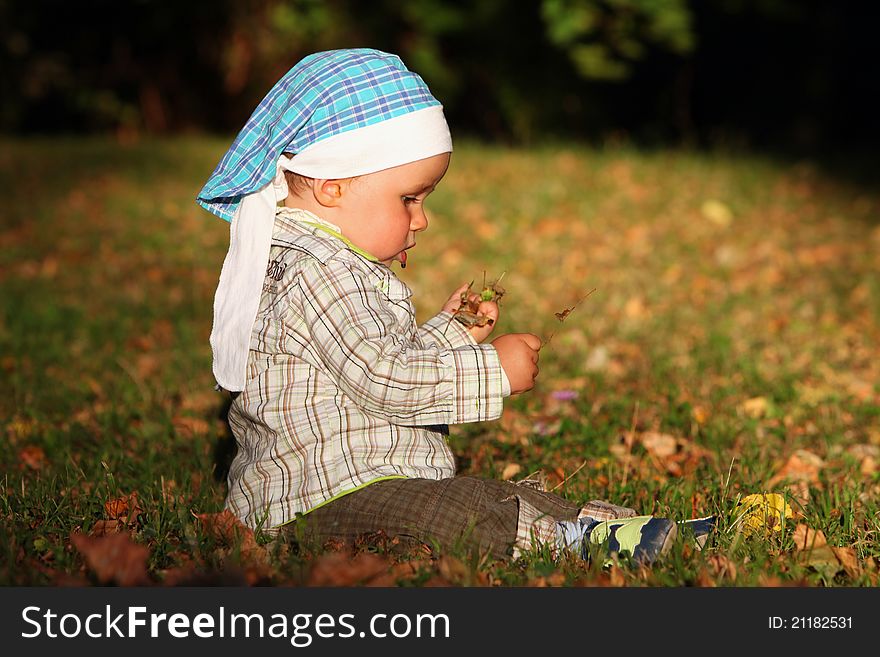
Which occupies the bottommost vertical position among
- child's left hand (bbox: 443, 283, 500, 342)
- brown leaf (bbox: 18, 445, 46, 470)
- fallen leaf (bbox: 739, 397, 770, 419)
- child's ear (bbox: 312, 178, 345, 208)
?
brown leaf (bbox: 18, 445, 46, 470)

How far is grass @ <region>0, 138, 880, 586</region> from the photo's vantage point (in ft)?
8.22

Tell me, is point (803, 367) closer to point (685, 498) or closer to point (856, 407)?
point (856, 407)

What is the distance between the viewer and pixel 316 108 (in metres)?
2.54

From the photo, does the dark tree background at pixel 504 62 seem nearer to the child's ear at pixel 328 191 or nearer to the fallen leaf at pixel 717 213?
the fallen leaf at pixel 717 213

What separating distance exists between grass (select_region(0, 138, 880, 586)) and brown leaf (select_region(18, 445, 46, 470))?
11 mm

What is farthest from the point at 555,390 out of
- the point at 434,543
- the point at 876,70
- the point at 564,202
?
the point at 876,70

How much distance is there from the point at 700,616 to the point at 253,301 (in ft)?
4.10

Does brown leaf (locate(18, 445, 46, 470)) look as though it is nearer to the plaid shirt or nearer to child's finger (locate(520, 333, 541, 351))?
the plaid shirt

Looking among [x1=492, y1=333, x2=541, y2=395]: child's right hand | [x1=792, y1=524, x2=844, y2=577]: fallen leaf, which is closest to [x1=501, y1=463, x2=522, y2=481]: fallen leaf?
[x1=492, y1=333, x2=541, y2=395]: child's right hand

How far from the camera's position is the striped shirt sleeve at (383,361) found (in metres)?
2.45

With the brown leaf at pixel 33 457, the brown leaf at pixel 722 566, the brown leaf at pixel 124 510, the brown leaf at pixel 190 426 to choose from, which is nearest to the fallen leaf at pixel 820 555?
the brown leaf at pixel 722 566

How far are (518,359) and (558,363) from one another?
231 centimetres

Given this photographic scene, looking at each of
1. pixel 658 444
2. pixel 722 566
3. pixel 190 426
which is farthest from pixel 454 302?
pixel 190 426

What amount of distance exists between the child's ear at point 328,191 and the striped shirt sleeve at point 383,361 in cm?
17
